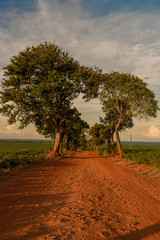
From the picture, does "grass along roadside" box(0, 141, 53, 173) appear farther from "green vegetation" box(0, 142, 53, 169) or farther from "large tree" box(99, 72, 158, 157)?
"large tree" box(99, 72, 158, 157)

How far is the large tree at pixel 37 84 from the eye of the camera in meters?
21.3

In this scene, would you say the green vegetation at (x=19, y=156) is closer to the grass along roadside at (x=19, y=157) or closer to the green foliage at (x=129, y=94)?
the grass along roadside at (x=19, y=157)

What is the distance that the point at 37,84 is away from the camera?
73.4ft

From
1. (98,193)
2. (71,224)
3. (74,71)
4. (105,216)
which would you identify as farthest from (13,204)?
(74,71)

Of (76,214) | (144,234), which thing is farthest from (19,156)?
(144,234)

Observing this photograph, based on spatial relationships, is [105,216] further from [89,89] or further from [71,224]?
[89,89]

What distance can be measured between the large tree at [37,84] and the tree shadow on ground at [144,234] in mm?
18169

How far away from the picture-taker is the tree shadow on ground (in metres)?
3.84

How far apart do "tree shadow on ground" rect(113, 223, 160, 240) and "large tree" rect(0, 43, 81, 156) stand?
18.2 m

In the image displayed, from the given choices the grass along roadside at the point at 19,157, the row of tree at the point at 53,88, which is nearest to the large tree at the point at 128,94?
the row of tree at the point at 53,88

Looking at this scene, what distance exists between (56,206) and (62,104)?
63.4 ft

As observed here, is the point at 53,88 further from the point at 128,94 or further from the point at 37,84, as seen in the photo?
the point at 128,94

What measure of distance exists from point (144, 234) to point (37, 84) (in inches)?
835

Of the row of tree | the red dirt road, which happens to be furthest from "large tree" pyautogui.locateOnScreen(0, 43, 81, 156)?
the red dirt road
